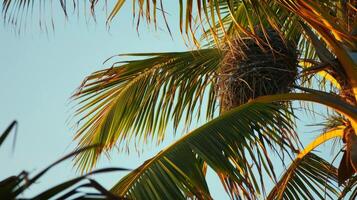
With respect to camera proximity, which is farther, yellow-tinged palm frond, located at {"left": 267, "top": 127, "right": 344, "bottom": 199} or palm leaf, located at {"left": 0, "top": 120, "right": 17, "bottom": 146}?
yellow-tinged palm frond, located at {"left": 267, "top": 127, "right": 344, "bottom": 199}

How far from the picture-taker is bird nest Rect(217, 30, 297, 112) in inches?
179

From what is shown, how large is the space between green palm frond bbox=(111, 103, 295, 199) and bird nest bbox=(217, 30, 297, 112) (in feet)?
0.43

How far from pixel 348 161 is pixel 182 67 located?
154 cm

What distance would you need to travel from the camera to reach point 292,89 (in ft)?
15.1

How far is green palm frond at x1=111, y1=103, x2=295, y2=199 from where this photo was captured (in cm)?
369

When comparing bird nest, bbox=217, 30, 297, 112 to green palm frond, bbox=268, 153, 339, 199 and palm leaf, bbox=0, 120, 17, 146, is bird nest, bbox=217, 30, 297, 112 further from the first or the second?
palm leaf, bbox=0, 120, 17, 146

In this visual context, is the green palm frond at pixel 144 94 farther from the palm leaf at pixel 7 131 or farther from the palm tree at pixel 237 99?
the palm leaf at pixel 7 131

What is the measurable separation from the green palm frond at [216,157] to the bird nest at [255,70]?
13 cm

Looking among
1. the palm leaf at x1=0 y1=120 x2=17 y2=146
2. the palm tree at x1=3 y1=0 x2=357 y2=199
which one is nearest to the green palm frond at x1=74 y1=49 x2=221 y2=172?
the palm tree at x1=3 y1=0 x2=357 y2=199

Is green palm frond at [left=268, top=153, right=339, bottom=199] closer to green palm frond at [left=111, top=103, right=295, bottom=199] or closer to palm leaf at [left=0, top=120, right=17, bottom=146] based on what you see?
green palm frond at [left=111, top=103, right=295, bottom=199]

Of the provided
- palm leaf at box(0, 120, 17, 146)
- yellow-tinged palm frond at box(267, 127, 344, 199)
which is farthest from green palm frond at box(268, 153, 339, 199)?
palm leaf at box(0, 120, 17, 146)

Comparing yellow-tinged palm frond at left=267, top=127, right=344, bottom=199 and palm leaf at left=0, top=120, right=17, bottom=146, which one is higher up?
palm leaf at left=0, top=120, right=17, bottom=146

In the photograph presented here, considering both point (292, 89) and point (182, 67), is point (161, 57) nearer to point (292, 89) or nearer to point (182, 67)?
point (182, 67)

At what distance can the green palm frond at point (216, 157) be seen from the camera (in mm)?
3686
